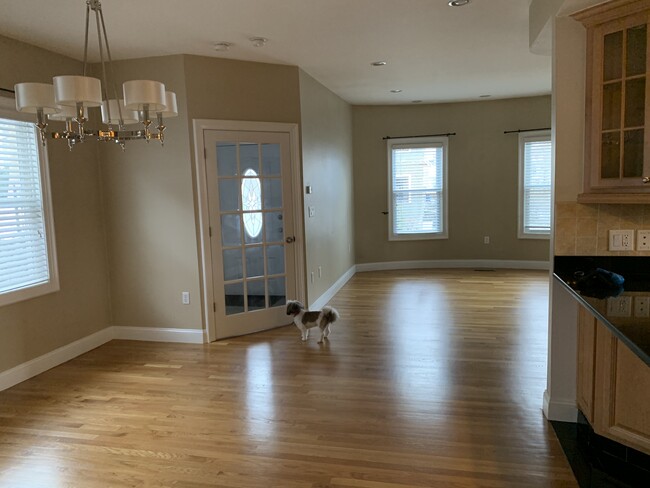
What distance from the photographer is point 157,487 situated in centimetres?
237

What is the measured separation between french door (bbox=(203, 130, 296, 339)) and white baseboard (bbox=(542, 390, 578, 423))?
279 cm

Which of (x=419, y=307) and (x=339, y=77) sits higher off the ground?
(x=339, y=77)

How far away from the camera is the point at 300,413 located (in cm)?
310

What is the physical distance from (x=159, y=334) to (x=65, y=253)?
1.15 metres

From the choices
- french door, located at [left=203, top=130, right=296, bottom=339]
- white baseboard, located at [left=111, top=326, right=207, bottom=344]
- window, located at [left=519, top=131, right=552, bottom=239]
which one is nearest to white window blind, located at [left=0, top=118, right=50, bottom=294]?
white baseboard, located at [left=111, top=326, right=207, bottom=344]

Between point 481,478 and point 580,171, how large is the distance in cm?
174

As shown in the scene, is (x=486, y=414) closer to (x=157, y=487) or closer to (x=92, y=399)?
(x=157, y=487)

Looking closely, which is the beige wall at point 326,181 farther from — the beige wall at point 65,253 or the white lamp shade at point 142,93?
the white lamp shade at point 142,93

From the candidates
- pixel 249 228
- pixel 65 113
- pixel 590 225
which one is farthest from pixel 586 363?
pixel 249 228

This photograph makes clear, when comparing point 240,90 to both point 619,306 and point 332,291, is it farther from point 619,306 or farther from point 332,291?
point 619,306

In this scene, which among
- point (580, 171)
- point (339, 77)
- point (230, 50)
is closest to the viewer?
point (580, 171)

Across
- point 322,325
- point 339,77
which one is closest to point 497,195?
point 339,77

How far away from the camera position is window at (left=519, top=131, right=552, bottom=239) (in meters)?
7.53

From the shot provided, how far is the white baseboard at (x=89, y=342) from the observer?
3750 mm
